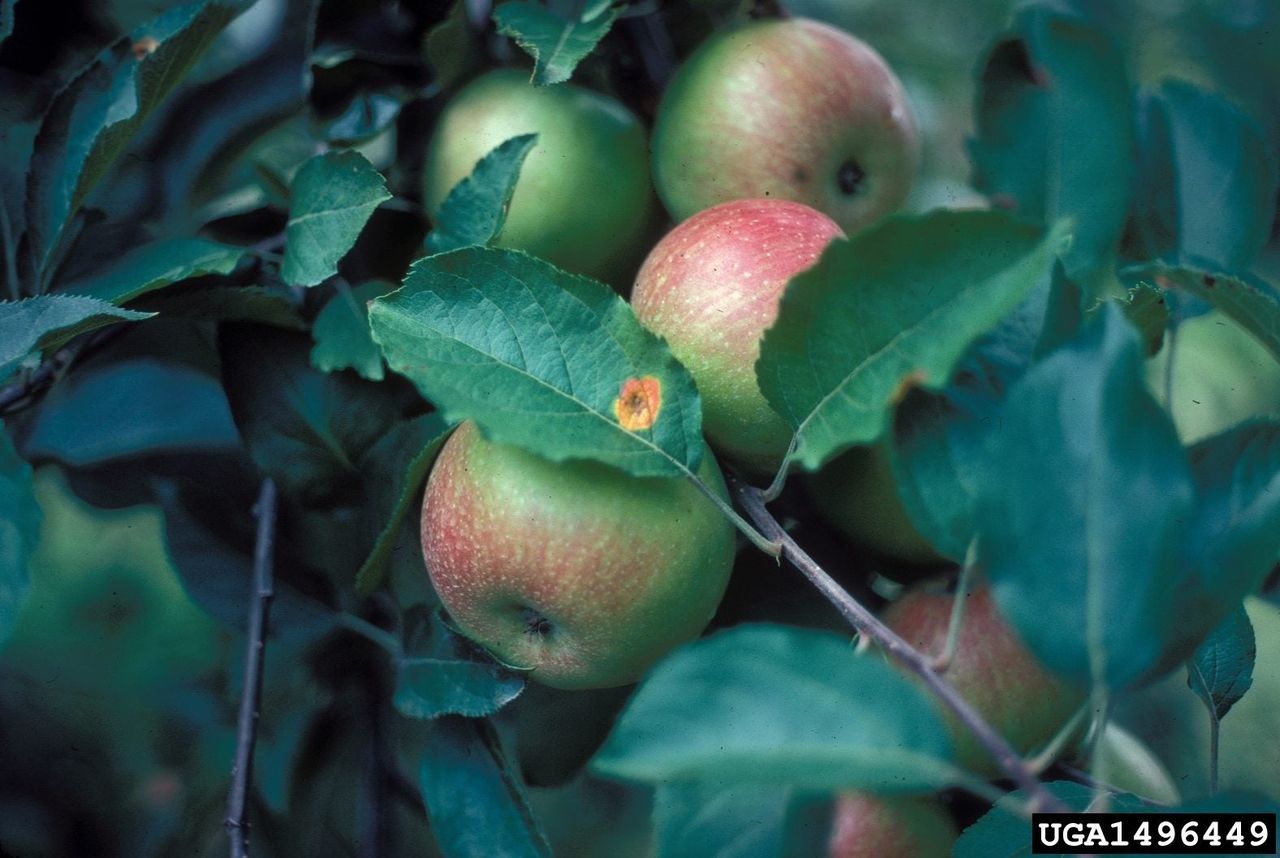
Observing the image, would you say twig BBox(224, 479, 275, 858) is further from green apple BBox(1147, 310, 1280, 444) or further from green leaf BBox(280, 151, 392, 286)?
green apple BBox(1147, 310, 1280, 444)

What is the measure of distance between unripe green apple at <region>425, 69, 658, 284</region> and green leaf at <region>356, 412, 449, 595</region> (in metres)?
0.13

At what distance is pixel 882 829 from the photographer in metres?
0.49

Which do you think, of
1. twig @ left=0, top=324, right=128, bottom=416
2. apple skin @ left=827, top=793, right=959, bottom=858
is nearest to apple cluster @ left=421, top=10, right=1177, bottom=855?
apple skin @ left=827, top=793, right=959, bottom=858

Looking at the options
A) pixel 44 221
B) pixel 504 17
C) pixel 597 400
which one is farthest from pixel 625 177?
pixel 44 221

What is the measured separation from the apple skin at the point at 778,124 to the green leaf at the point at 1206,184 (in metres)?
0.17

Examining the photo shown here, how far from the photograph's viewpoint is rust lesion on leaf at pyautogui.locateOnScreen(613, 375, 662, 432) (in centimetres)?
46

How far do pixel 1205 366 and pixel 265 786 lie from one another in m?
1.06

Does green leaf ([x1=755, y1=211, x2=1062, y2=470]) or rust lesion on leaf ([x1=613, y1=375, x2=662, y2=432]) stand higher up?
green leaf ([x1=755, y1=211, x2=1062, y2=470])

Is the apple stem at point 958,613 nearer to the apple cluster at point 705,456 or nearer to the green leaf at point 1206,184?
the apple cluster at point 705,456

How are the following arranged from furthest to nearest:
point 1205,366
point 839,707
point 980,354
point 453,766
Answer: point 1205,366 → point 453,766 → point 980,354 → point 839,707

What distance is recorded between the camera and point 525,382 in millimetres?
462

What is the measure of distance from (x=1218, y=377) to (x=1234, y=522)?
2.78ft

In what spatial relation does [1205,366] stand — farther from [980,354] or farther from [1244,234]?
[980,354]

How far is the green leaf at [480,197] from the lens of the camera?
54 centimetres
